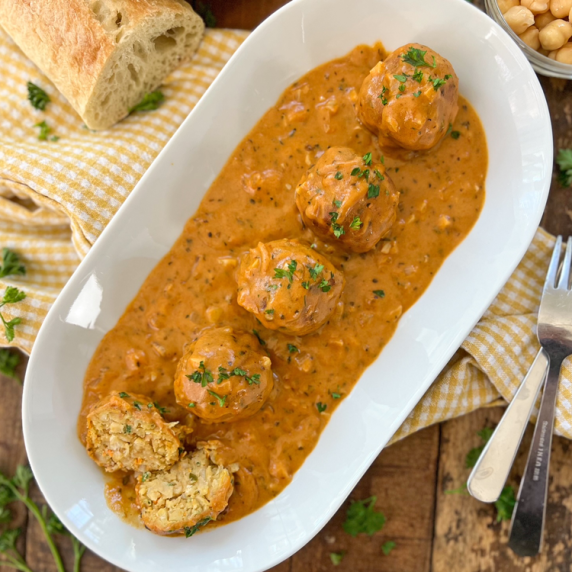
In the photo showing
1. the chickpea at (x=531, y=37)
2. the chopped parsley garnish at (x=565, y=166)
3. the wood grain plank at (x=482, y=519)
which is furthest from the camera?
the wood grain plank at (x=482, y=519)

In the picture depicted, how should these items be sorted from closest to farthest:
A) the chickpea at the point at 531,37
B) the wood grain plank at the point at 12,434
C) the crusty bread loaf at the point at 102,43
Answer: the crusty bread loaf at the point at 102,43, the chickpea at the point at 531,37, the wood grain plank at the point at 12,434

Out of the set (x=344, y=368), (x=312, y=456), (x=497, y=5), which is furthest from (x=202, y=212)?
(x=497, y=5)

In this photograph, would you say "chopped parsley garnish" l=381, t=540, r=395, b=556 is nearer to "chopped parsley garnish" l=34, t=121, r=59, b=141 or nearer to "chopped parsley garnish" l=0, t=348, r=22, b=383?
"chopped parsley garnish" l=0, t=348, r=22, b=383

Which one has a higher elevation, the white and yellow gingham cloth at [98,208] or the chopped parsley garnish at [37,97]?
the chopped parsley garnish at [37,97]

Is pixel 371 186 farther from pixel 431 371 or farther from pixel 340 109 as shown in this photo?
pixel 431 371

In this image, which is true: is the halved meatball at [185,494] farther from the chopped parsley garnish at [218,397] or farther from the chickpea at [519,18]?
the chickpea at [519,18]

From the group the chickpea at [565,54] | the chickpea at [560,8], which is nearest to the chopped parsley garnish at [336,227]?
the chickpea at [565,54]

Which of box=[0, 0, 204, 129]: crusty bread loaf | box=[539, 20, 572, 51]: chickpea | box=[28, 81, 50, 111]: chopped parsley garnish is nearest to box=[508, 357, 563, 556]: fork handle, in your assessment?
box=[539, 20, 572, 51]: chickpea

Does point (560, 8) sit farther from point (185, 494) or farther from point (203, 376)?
point (185, 494)
